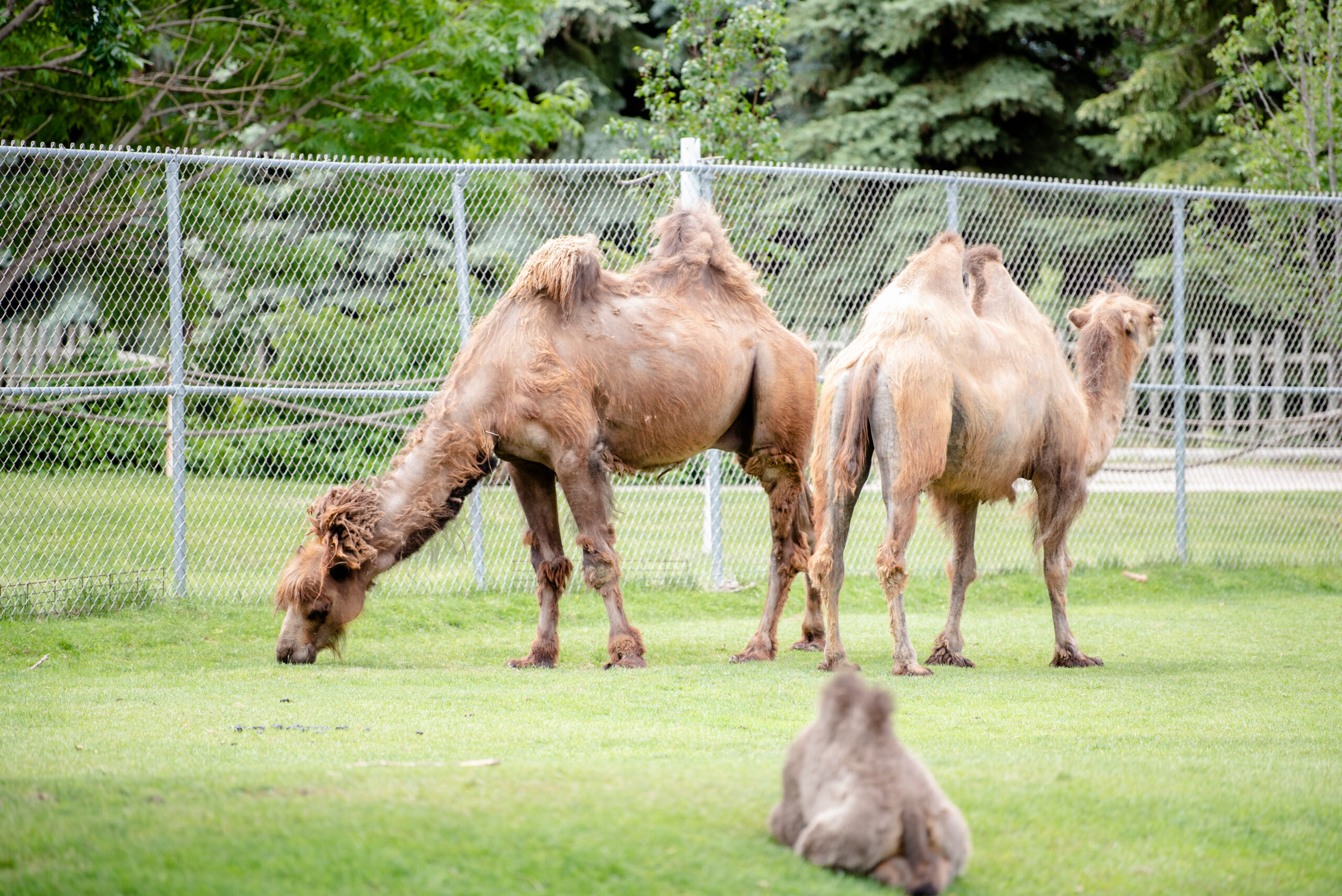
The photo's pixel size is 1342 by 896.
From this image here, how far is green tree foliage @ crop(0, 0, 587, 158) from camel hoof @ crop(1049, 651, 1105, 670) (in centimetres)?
1092

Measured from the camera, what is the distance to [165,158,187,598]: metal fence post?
31.3 feet

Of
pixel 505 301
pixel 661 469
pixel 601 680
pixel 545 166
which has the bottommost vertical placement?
pixel 601 680

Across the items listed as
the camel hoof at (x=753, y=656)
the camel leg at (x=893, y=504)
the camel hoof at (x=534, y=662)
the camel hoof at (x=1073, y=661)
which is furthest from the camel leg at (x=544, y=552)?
the camel hoof at (x=1073, y=661)

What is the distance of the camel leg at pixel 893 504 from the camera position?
24.8ft

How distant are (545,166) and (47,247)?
376cm

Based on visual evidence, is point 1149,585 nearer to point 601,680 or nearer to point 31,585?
point 601,680

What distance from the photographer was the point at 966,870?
4102 millimetres

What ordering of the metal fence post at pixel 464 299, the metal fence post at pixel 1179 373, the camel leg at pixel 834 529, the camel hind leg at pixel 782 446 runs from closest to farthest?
the camel leg at pixel 834 529
the camel hind leg at pixel 782 446
the metal fence post at pixel 464 299
the metal fence post at pixel 1179 373

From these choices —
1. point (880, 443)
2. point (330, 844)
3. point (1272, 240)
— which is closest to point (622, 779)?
point (330, 844)

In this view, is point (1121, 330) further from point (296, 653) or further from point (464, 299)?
point (296, 653)

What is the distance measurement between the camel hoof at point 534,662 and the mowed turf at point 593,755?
0.35 feet

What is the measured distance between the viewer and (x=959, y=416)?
802 cm

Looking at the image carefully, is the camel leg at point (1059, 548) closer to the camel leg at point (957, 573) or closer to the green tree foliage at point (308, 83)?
the camel leg at point (957, 573)

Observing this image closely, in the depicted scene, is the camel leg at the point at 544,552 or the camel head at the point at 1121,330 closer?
the camel leg at the point at 544,552
